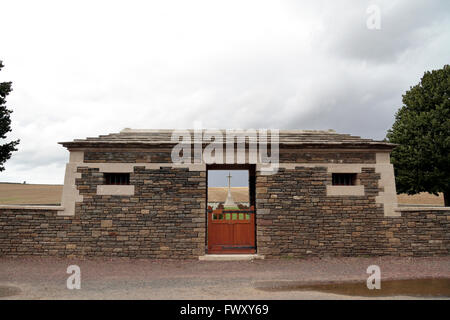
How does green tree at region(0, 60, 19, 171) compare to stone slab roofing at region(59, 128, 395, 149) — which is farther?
green tree at region(0, 60, 19, 171)

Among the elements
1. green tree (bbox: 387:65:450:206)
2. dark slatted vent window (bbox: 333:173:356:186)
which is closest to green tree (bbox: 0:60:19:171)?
dark slatted vent window (bbox: 333:173:356:186)

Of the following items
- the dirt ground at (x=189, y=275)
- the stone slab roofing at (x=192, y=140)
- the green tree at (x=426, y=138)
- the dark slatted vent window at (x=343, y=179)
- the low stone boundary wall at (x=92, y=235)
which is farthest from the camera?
the green tree at (x=426, y=138)

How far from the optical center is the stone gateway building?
8.46 meters

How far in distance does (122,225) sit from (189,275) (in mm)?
3038

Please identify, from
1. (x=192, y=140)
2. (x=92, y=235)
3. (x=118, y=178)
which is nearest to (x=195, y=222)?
(x=192, y=140)

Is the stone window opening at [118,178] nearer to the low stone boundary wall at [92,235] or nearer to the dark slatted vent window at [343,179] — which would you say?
the low stone boundary wall at [92,235]

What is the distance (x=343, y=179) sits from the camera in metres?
9.14

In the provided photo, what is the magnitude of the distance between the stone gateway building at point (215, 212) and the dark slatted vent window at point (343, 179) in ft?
0.15

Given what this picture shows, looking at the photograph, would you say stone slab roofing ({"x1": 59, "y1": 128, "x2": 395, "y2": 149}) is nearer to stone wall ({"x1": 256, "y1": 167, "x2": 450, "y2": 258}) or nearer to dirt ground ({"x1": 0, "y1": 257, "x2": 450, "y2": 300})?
stone wall ({"x1": 256, "y1": 167, "x2": 450, "y2": 258})

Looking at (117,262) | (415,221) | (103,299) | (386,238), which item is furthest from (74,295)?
(415,221)

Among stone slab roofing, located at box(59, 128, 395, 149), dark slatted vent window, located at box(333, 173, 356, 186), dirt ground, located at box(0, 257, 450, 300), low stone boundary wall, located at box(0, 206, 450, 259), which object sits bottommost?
dirt ground, located at box(0, 257, 450, 300)

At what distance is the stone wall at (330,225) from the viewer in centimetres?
852

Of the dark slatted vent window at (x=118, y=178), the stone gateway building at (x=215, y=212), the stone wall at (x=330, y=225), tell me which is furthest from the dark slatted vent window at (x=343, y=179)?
the dark slatted vent window at (x=118, y=178)

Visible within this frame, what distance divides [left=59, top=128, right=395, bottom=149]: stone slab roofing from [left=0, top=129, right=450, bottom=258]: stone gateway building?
0.05 meters
